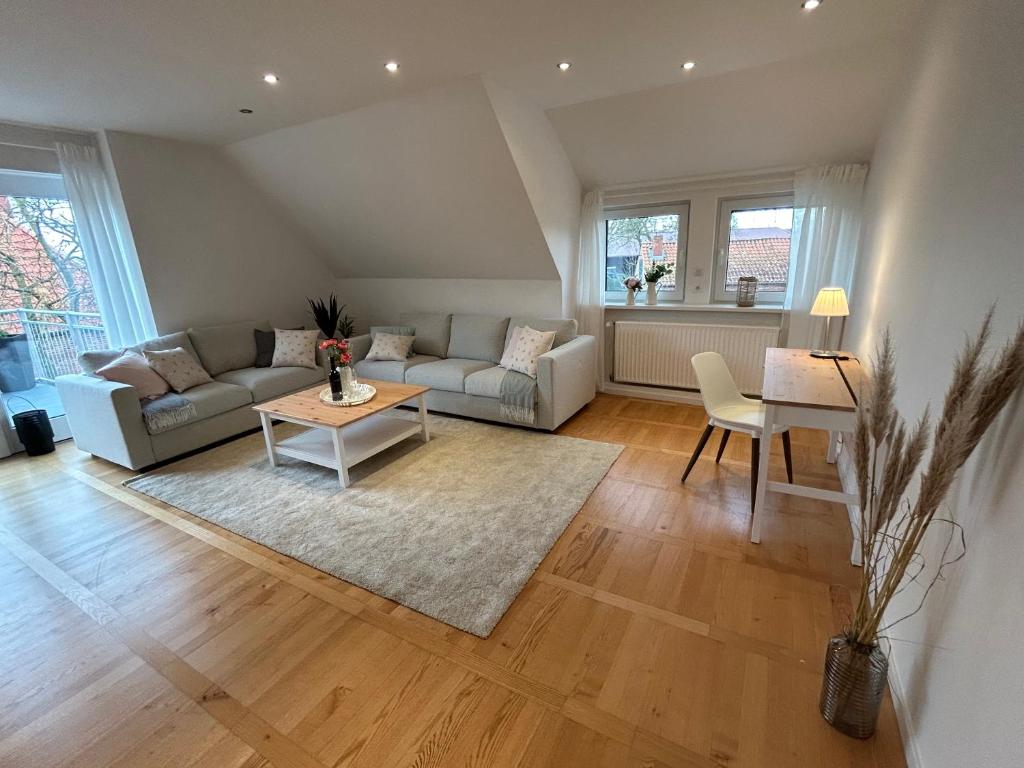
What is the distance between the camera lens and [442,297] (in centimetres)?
501

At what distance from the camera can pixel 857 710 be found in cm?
129

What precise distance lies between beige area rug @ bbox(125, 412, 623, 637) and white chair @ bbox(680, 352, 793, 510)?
0.76m

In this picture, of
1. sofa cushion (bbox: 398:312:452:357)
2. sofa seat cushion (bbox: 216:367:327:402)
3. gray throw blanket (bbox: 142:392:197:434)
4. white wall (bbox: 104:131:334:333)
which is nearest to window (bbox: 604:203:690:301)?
sofa cushion (bbox: 398:312:452:357)

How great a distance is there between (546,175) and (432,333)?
1.93 m

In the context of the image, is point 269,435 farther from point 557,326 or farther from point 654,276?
point 654,276

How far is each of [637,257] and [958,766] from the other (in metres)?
3.98

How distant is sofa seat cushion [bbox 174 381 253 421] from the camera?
11.2ft

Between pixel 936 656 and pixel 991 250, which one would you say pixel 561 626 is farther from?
pixel 991 250

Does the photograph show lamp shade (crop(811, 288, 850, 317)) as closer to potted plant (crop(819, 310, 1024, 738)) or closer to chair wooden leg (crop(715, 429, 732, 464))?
chair wooden leg (crop(715, 429, 732, 464))

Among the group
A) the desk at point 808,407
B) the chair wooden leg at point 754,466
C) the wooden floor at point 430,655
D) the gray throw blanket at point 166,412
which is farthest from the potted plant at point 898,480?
the gray throw blanket at point 166,412

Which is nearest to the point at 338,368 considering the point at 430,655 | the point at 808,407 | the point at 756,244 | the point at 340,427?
the point at 340,427

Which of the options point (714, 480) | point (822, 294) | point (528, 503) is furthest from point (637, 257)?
point (528, 503)

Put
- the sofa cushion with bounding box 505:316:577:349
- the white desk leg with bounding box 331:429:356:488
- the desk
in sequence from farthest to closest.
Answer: the sofa cushion with bounding box 505:316:577:349, the white desk leg with bounding box 331:429:356:488, the desk

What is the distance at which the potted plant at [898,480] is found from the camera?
924mm
